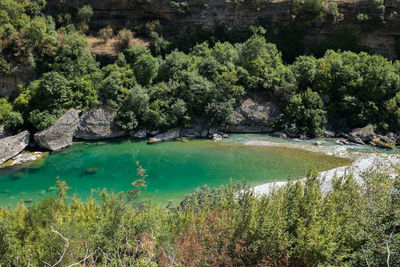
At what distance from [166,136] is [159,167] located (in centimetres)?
625

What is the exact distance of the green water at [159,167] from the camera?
24.2m

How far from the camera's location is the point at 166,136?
110 feet

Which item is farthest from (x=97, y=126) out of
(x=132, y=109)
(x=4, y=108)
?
(x=4, y=108)

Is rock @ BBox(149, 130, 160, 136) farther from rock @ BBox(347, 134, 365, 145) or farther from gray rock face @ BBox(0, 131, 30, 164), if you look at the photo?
rock @ BBox(347, 134, 365, 145)

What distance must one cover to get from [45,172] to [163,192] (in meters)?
11.5

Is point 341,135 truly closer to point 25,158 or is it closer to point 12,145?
point 25,158

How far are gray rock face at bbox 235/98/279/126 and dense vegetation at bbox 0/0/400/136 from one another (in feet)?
3.08

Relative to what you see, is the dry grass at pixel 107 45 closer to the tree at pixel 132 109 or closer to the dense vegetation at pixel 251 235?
the tree at pixel 132 109

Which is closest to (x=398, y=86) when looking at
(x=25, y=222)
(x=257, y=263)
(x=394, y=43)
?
(x=394, y=43)

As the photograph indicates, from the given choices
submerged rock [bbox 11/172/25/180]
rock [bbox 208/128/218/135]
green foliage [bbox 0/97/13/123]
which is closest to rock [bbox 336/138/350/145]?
rock [bbox 208/128/218/135]

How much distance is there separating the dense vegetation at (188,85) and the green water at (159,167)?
13.4ft

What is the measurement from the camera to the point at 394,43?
39500 millimetres

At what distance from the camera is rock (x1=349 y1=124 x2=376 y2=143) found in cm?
3183

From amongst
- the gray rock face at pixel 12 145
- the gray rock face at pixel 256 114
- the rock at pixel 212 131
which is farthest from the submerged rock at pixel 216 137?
the gray rock face at pixel 12 145
